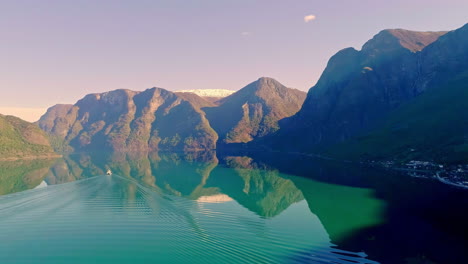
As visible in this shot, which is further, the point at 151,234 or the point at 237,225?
the point at 237,225

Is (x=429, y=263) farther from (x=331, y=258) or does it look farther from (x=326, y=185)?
(x=326, y=185)

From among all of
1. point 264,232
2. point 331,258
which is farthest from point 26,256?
point 331,258

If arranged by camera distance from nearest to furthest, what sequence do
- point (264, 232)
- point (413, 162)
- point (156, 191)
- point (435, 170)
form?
point (264, 232), point (156, 191), point (435, 170), point (413, 162)

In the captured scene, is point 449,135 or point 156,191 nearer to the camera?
point 156,191

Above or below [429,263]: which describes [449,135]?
above

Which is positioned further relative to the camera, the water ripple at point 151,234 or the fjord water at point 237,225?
the fjord water at point 237,225

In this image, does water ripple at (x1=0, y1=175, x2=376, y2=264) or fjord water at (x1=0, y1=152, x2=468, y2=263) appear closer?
water ripple at (x1=0, y1=175, x2=376, y2=264)

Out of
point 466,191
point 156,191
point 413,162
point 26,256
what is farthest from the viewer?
point 413,162

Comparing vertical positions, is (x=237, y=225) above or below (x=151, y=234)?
below
